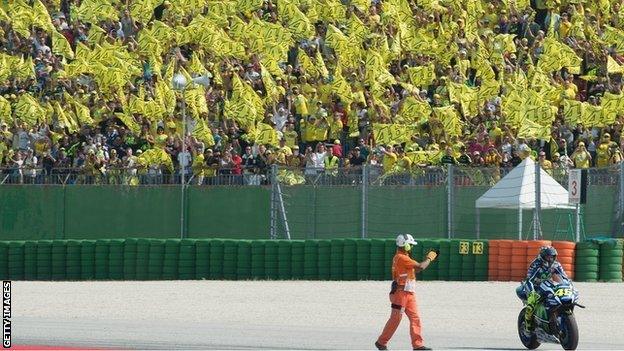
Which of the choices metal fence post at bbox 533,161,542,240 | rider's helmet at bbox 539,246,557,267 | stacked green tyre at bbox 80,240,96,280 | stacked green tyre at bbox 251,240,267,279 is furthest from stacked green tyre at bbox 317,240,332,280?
rider's helmet at bbox 539,246,557,267

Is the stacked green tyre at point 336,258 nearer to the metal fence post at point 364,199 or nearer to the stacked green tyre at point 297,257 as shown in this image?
the stacked green tyre at point 297,257

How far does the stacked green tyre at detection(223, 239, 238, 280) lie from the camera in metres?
29.0

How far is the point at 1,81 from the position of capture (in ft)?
110

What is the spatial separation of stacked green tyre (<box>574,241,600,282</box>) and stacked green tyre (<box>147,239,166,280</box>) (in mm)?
7556

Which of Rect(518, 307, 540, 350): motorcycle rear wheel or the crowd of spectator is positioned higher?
the crowd of spectator

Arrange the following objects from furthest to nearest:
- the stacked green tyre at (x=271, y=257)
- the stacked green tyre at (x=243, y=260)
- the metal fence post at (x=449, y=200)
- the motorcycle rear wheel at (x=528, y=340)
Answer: the stacked green tyre at (x=243, y=260), the stacked green tyre at (x=271, y=257), the metal fence post at (x=449, y=200), the motorcycle rear wheel at (x=528, y=340)

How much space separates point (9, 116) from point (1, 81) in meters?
1.42

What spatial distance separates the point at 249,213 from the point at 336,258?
2.52 m

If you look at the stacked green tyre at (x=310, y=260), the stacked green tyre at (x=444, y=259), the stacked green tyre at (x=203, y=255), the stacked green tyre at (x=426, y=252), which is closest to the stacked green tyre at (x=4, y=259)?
the stacked green tyre at (x=203, y=255)

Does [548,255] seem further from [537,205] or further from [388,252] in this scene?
[388,252]

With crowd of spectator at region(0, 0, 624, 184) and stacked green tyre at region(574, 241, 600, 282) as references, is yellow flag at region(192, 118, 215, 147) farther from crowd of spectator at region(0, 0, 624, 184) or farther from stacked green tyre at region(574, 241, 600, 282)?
stacked green tyre at region(574, 241, 600, 282)

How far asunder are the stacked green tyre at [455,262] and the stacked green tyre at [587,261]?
2.02m

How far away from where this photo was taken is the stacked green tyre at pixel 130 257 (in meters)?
29.5

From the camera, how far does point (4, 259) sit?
3027 cm
